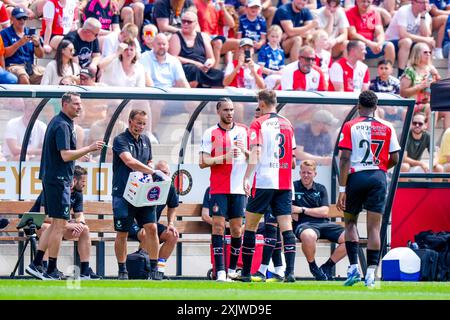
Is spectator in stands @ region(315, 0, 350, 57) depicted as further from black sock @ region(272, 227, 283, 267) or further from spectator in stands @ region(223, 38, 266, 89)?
black sock @ region(272, 227, 283, 267)

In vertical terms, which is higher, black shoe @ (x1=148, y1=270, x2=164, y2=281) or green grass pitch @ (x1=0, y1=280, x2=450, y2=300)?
green grass pitch @ (x1=0, y1=280, x2=450, y2=300)

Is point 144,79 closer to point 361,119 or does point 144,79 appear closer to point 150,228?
point 150,228

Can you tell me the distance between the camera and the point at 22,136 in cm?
1705

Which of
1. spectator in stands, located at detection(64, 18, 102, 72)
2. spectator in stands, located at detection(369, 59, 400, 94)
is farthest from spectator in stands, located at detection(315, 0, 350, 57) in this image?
spectator in stands, located at detection(64, 18, 102, 72)

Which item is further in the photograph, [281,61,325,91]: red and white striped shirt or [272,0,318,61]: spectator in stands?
[272,0,318,61]: spectator in stands

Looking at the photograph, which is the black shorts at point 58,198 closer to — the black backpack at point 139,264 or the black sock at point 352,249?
the black backpack at point 139,264

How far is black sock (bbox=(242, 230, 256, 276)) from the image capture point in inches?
582

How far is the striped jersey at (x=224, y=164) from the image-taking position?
15.2m

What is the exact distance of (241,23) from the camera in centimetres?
2162

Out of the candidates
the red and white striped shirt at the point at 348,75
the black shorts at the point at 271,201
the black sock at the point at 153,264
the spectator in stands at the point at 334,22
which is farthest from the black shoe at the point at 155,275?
the spectator in stands at the point at 334,22

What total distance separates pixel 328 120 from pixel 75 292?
22.0ft

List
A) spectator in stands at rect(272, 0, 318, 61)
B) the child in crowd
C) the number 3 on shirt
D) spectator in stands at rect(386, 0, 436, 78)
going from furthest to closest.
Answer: spectator in stands at rect(386, 0, 436, 78)
spectator in stands at rect(272, 0, 318, 61)
the child in crowd
the number 3 on shirt

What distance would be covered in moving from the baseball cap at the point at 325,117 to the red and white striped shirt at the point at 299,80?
6.28 ft

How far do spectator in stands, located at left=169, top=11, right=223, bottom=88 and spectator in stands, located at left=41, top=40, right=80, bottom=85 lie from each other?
2537 mm
